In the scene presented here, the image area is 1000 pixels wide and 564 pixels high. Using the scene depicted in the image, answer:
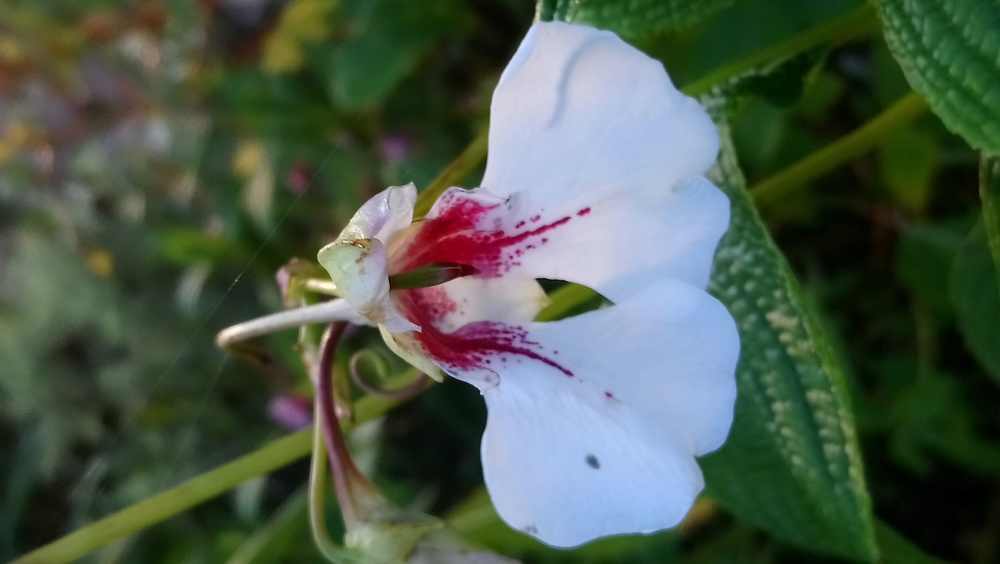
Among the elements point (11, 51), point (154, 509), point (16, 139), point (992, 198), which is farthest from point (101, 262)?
point (992, 198)

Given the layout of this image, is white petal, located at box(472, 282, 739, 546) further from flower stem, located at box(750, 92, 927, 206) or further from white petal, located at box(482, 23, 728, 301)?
flower stem, located at box(750, 92, 927, 206)

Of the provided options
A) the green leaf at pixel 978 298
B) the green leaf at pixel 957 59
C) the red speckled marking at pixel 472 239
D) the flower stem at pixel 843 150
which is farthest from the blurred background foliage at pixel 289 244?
the red speckled marking at pixel 472 239

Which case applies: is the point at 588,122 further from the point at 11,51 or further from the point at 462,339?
the point at 11,51

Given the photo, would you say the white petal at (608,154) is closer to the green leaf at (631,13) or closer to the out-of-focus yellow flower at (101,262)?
the green leaf at (631,13)

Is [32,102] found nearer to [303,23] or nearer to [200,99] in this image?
[200,99]

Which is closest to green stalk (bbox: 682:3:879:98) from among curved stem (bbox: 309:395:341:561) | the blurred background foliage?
the blurred background foliage

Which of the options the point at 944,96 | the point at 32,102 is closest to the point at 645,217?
the point at 944,96
